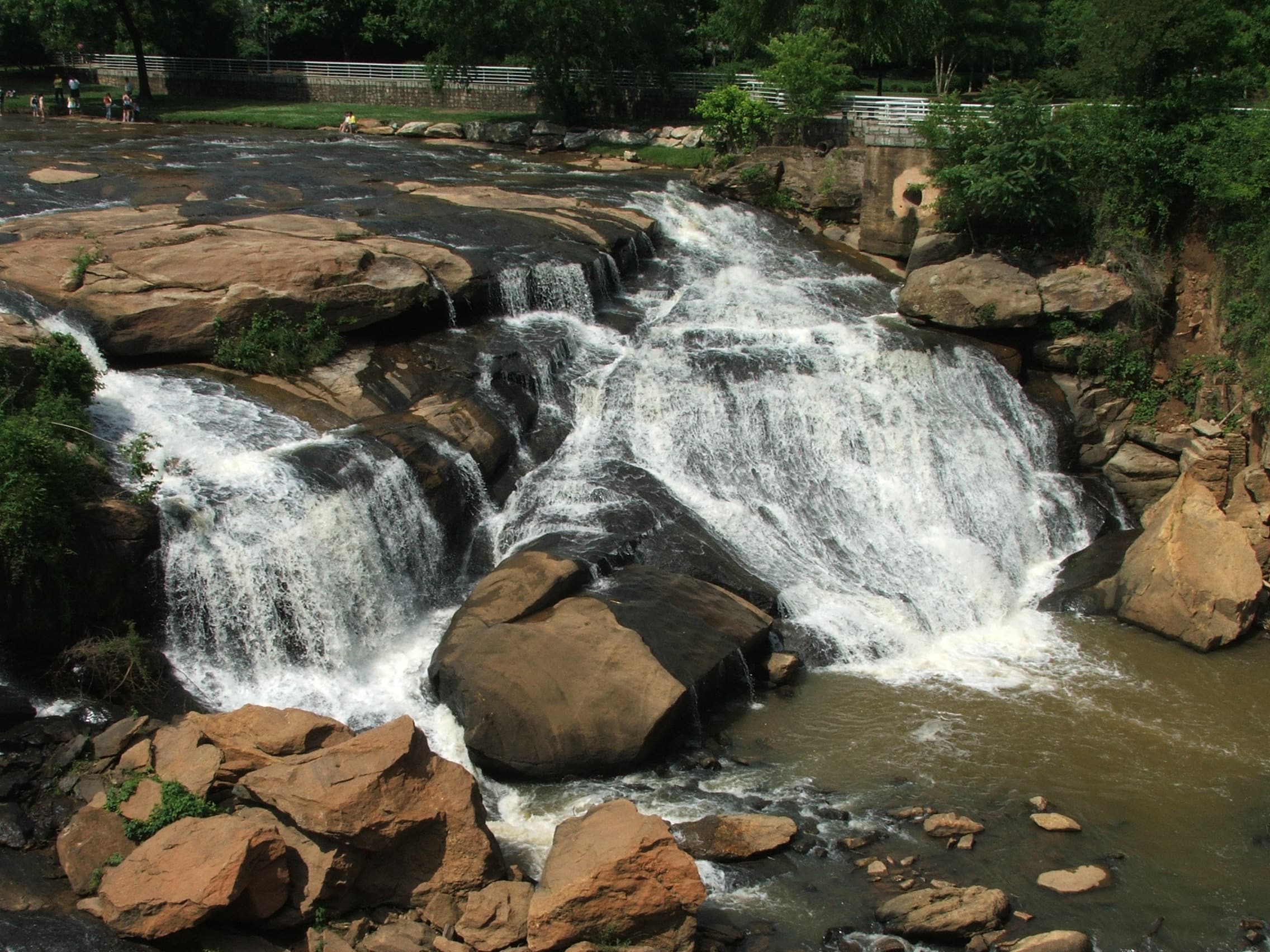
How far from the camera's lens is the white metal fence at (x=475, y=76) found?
25.2 m

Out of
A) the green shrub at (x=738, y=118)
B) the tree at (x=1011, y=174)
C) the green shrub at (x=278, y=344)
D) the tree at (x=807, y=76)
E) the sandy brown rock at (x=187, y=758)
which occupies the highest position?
the tree at (x=807, y=76)

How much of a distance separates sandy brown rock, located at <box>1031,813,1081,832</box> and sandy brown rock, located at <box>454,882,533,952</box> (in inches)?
191

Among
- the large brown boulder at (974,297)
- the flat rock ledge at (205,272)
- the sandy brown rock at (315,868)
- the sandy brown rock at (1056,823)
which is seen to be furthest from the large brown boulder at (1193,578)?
the flat rock ledge at (205,272)

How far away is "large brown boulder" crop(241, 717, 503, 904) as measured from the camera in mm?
8641

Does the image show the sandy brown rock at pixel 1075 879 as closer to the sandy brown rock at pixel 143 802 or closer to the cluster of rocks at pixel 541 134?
the sandy brown rock at pixel 143 802

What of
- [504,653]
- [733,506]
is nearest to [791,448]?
[733,506]

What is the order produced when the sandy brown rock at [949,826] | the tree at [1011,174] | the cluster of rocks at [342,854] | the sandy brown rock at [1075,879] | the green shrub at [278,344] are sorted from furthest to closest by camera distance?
the tree at [1011,174], the green shrub at [278,344], the sandy brown rock at [949,826], the sandy brown rock at [1075,879], the cluster of rocks at [342,854]

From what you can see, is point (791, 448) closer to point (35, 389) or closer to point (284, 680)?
point (284, 680)

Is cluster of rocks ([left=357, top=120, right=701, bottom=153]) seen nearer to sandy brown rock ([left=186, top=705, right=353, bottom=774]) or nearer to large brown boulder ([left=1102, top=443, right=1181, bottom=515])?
large brown boulder ([left=1102, top=443, right=1181, bottom=515])

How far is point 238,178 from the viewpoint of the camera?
73.3 feet

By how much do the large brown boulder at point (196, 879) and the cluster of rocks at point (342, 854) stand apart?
0.5 inches

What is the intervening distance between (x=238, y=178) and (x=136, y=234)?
18.9 ft

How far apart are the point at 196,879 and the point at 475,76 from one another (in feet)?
106

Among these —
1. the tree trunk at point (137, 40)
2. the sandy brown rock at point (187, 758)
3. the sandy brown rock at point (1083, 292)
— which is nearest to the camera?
the sandy brown rock at point (187, 758)
